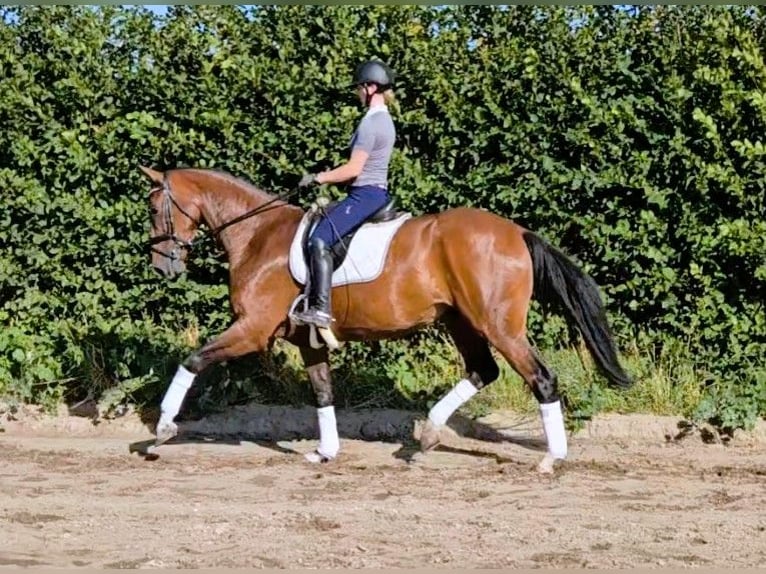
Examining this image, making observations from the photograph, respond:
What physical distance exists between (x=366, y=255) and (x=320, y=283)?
0.41 m

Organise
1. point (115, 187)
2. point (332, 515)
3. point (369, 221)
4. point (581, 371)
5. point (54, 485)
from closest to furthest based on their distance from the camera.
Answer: point (332, 515) → point (54, 485) → point (369, 221) → point (581, 371) → point (115, 187)

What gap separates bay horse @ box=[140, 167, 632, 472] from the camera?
910 cm

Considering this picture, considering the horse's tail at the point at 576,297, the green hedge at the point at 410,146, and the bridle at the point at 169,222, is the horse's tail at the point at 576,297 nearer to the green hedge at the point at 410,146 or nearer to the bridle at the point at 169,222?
the green hedge at the point at 410,146

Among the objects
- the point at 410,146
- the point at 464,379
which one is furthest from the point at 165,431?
the point at 410,146

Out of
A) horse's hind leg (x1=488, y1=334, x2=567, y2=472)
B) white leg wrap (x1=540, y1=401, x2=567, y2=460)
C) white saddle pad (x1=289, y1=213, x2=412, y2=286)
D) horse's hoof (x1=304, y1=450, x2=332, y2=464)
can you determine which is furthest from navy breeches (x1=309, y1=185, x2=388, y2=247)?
white leg wrap (x1=540, y1=401, x2=567, y2=460)

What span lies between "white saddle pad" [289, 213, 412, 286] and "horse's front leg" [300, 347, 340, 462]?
0.84 m

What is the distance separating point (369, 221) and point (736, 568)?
13.1 ft

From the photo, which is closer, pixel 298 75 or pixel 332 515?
pixel 332 515

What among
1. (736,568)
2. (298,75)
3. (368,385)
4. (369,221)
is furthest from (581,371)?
(736,568)

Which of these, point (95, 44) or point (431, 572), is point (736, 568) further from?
point (95, 44)

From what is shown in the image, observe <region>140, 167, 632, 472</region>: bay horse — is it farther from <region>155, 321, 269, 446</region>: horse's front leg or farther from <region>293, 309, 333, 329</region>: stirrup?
<region>293, 309, 333, 329</region>: stirrup

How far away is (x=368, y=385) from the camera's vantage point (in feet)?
35.9

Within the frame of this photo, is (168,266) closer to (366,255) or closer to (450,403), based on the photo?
(366,255)

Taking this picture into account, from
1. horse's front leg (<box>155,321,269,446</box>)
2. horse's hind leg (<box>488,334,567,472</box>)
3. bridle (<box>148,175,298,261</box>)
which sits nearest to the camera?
horse's hind leg (<box>488,334,567,472</box>)
